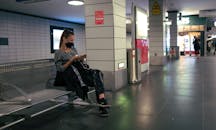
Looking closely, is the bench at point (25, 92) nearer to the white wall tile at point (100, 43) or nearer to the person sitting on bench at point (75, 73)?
the person sitting on bench at point (75, 73)

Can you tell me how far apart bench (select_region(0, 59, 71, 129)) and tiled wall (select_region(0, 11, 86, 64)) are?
A: 7.10 meters

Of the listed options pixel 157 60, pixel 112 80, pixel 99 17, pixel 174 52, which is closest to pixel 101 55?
pixel 112 80

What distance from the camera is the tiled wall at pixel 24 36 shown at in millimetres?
10836

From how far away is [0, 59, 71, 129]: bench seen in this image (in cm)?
283

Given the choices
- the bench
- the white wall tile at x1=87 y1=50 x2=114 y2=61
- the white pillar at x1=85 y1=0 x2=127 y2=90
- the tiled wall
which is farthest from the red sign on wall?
the tiled wall

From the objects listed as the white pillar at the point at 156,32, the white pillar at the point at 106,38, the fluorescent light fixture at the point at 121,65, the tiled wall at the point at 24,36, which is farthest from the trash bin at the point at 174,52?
the white pillar at the point at 106,38

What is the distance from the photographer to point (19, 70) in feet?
13.5

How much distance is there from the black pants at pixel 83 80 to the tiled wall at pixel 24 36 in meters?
8.19

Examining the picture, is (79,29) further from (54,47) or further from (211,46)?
(211,46)

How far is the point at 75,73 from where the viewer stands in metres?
3.41

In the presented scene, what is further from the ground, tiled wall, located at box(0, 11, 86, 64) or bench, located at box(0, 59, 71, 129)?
tiled wall, located at box(0, 11, 86, 64)

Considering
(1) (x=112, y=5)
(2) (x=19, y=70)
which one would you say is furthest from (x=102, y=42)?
(2) (x=19, y=70)

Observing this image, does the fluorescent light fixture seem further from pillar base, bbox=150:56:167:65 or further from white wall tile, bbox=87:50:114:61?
pillar base, bbox=150:56:167:65

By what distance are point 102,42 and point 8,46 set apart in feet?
24.2
